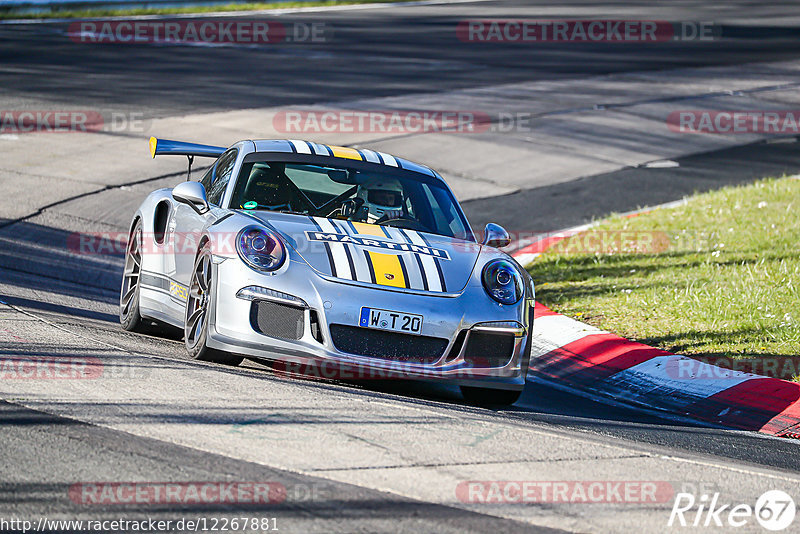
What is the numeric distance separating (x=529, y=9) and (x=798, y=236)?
30968 millimetres

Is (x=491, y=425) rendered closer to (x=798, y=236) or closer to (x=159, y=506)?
(x=159, y=506)

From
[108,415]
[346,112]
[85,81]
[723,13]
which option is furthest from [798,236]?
[723,13]

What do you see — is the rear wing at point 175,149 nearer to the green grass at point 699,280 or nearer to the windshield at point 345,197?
the windshield at point 345,197

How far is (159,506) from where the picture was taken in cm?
367

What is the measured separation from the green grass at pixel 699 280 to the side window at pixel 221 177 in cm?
300

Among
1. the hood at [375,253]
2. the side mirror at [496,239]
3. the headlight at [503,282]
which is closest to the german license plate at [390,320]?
the hood at [375,253]

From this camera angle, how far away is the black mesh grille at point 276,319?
5.61m

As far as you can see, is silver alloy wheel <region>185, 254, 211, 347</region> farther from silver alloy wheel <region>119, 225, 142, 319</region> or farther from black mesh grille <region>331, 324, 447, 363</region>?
silver alloy wheel <region>119, 225, 142, 319</region>

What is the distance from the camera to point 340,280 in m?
5.66

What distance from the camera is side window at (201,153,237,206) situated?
6961mm

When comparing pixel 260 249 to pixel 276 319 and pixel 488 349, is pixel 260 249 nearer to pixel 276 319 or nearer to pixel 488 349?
pixel 276 319

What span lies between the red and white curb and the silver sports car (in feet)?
3.87

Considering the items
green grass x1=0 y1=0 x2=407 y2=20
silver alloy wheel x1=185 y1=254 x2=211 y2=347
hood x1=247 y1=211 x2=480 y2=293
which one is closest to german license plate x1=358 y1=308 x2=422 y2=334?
hood x1=247 y1=211 x2=480 y2=293

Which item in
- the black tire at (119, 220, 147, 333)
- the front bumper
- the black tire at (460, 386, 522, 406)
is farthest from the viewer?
the black tire at (119, 220, 147, 333)
